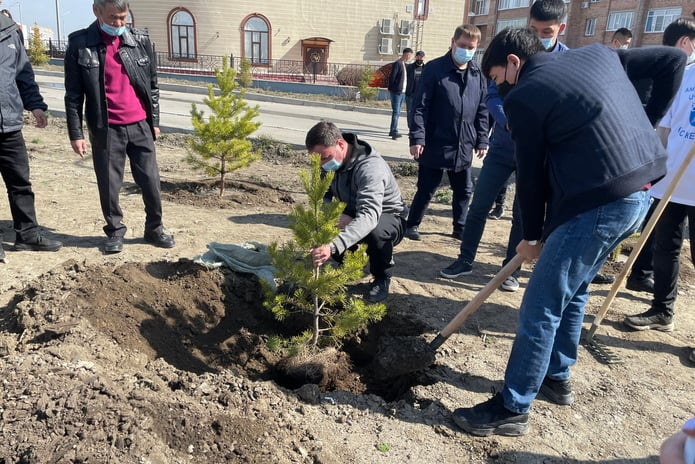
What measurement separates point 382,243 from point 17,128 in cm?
293

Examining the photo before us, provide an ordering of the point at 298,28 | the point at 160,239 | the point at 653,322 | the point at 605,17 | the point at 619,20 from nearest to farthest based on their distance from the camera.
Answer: the point at 653,322, the point at 160,239, the point at 298,28, the point at 619,20, the point at 605,17

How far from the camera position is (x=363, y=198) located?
3.47m

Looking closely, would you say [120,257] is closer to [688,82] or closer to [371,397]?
[371,397]

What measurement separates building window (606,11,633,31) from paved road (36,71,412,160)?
3005 centimetres

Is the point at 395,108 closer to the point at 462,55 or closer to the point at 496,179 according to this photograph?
the point at 462,55

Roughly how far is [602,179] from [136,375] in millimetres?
2397

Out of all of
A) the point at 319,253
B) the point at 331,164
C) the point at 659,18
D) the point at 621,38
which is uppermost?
the point at 659,18

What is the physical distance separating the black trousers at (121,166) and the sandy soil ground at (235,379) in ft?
0.88

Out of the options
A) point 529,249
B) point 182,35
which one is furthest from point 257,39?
point 529,249

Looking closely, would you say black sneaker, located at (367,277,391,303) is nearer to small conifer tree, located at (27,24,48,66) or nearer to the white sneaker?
the white sneaker

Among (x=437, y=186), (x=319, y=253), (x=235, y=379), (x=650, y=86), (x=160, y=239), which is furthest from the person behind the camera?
(x=437, y=186)

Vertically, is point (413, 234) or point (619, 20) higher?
point (619, 20)

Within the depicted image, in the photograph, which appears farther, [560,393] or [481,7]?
[481,7]

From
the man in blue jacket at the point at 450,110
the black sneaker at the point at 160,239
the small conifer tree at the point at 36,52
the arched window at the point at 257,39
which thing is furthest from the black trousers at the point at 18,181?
the arched window at the point at 257,39
